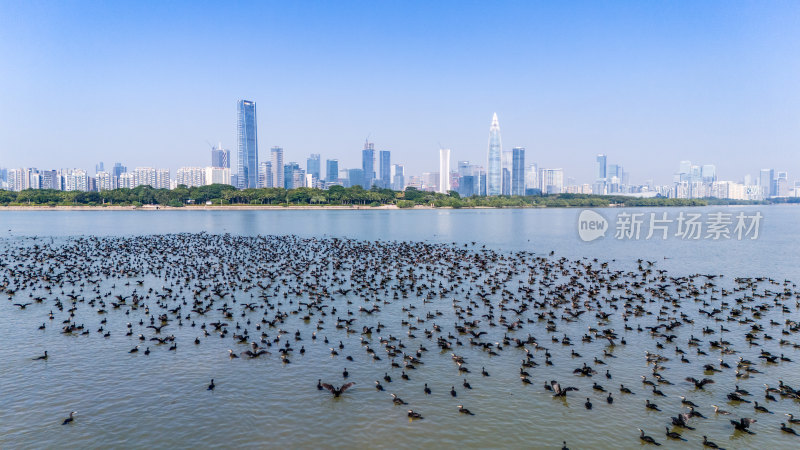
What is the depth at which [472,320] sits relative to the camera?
2641 cm

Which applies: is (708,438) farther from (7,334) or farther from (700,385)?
(7,334)

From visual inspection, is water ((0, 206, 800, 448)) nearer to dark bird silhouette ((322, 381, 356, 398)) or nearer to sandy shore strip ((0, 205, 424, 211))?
dark bird silhouette ((322, 381, 356, 398))

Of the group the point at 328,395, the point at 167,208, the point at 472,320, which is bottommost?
the point at 328,395

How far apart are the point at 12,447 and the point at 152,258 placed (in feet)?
120

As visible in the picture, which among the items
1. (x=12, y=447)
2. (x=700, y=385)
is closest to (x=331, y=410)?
(x=12, y=447)

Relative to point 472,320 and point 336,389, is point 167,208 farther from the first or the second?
point 336,389

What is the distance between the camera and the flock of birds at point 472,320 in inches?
700

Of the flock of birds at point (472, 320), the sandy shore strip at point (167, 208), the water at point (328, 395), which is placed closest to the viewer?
the water at point (328, 395)

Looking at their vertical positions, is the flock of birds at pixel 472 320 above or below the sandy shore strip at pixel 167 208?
below

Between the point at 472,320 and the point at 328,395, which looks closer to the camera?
the point at 328,395

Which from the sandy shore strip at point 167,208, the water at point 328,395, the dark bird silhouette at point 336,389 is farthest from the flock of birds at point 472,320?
the sandy shore strip at point 167,208

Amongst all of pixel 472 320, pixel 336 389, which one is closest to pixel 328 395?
pixel 336 389

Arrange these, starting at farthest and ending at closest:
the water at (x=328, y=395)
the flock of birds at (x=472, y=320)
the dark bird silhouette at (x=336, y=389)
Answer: the flock of birds at (x=472, y=320) → the dark bird silhouette at (x=336, y=389) → the water at (x=328, y=395)

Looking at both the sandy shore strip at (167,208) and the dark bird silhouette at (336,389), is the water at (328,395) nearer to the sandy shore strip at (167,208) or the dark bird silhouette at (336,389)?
the dark bird silhouette at (336,389)
